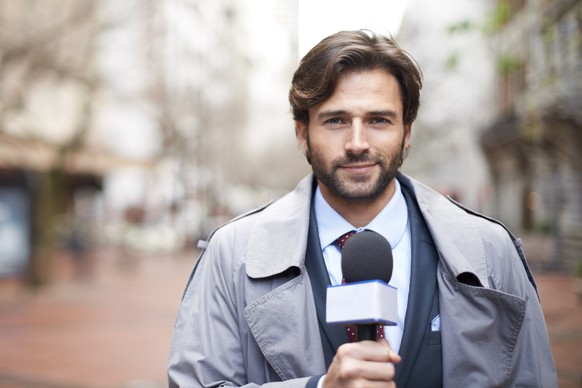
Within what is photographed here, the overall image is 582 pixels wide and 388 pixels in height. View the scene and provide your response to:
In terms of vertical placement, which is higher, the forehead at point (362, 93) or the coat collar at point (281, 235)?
the forehead at point (362, 93)

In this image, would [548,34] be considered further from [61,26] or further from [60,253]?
[60,253]

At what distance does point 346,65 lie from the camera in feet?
8.24

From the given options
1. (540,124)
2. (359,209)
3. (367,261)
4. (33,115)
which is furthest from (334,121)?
(33,115)

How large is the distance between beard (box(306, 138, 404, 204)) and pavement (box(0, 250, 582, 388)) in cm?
653

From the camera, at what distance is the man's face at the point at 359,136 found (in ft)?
8.13

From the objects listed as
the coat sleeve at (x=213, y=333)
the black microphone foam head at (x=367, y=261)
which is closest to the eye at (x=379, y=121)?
the black microphone foam head at (x=367, y=261)

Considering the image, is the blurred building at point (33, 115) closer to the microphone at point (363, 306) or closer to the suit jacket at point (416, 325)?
the suit jacket at point (416, 325)

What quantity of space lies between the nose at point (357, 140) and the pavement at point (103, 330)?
666cm

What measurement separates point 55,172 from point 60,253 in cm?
1630

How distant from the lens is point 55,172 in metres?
18.0

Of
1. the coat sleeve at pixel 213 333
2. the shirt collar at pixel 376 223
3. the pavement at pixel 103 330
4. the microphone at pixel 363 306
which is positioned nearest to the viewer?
the microphone at pixel 363 306

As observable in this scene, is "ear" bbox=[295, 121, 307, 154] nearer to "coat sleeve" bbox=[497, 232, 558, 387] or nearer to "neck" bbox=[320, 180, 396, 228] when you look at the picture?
"neck" bbox=[320, 180, 396, 228]

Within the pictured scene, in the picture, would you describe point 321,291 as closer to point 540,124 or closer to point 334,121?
point 334,121

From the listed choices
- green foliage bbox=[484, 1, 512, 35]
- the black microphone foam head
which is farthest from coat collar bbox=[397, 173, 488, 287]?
green foliage bbox=[484, 1, 512, 35]
